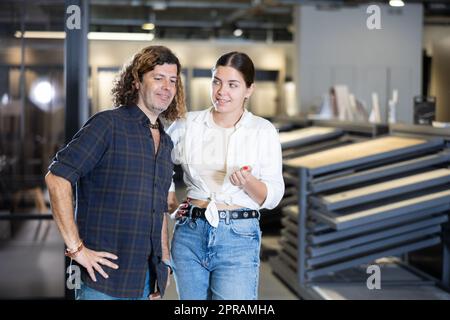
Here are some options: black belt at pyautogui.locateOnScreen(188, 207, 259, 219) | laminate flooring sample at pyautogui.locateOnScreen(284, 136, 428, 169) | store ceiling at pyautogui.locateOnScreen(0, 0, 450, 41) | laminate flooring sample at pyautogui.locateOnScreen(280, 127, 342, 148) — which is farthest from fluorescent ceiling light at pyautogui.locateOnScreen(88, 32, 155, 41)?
store ceiling at pyautogui.locateOnScreen(0, 0, 450, 41)

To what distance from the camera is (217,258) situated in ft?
7.71

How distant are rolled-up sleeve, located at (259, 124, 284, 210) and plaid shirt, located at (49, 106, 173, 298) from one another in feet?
1.20

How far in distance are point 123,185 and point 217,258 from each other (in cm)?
45

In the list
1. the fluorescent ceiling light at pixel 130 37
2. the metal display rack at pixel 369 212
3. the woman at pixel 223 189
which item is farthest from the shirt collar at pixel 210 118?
the metal display rack at pixel 369 212

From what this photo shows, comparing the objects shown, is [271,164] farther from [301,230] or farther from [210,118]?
[301,230]

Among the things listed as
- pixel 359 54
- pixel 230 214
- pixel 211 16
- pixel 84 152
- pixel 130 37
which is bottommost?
pixel 230 214

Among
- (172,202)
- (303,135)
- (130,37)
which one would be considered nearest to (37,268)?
(130,37)

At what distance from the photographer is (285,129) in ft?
28.6

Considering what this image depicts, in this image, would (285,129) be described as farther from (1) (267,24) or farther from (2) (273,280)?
(1) (267,24)

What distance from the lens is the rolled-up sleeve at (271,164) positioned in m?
2.37

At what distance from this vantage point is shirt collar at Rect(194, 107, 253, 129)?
2406 millimetres

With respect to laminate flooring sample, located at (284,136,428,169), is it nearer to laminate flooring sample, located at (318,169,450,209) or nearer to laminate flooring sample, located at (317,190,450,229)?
laminate flooring sample, located at (318,169,450,209)

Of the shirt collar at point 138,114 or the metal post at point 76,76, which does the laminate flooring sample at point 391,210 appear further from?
the shirt collar at point 138,114

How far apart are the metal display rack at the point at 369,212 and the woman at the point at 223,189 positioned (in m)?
2.45
